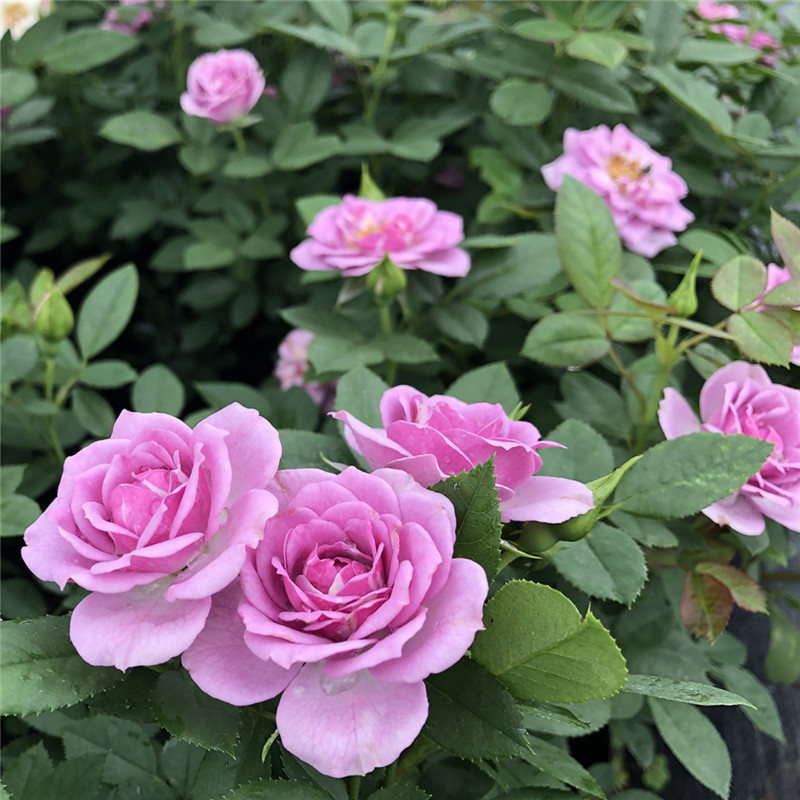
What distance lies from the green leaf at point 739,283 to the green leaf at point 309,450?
329 millimetres

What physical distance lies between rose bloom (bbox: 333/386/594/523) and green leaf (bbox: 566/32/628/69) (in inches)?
23.1

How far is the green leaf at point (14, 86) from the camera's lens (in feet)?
3.50

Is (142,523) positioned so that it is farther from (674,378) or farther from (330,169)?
(330,169)

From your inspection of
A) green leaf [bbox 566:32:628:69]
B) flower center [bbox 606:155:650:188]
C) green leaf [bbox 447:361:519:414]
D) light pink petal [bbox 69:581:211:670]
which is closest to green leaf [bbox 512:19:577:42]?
green leaf [bbox 566:32:628:69]

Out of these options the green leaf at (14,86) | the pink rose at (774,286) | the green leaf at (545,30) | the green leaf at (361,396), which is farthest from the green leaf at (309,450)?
the green leaf at (14,86)

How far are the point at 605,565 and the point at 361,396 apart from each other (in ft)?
0.69

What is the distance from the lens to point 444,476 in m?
0.40

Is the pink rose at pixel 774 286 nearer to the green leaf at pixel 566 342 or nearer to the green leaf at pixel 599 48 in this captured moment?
the green leaf at pixel 566 342

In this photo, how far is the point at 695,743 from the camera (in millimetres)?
665

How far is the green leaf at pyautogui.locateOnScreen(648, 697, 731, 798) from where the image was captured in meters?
0.64

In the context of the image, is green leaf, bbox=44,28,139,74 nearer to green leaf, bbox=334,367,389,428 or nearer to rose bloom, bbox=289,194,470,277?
rose bloom, bbox=289,194,470,277

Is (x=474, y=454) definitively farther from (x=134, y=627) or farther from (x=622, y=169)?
(x=622, y=169)

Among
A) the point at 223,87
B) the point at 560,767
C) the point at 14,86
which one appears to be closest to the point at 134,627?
the point at 560,767

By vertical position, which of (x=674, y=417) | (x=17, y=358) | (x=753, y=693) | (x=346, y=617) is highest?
(x=346, y=617)
